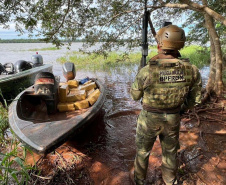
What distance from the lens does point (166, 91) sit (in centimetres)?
205

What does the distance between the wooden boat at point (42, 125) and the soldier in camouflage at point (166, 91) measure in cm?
121

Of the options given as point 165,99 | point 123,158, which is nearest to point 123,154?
point 123,158

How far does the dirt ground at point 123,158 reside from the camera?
274cm

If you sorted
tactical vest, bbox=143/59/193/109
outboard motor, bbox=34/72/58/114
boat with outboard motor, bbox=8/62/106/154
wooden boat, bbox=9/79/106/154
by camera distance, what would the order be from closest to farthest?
tactical vest, bbox=143/59/193/109 → wooden boat, bbox=9/79/106/154 → boat with outboard motor, bbox=8/62/106/154 → outboard motor, bbox=34/72/58/114

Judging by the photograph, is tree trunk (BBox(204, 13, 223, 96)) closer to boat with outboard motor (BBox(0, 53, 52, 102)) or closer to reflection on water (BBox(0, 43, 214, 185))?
reflection on water (BBox(0, 43, 214, 185))

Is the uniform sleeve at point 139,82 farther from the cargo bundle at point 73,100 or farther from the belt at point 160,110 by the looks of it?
the cargo bundle at point 73,100

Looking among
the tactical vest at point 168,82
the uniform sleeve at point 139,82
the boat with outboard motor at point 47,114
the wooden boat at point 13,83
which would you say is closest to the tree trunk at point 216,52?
the boat with outboard motor at point 47,114

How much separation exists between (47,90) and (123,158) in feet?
6.87

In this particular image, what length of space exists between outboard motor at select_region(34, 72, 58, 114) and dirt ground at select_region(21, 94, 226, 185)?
92cm

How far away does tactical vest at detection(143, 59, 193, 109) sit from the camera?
201cm

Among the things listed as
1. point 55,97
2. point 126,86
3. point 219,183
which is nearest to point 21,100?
point 55,97

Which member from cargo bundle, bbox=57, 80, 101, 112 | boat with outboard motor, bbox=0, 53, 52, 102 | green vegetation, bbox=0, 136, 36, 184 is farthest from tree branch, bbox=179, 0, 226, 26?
boat with outboard motor, bbox=0, 53, 52, 102

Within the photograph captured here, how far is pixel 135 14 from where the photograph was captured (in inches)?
240

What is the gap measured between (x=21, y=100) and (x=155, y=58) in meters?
3.22
